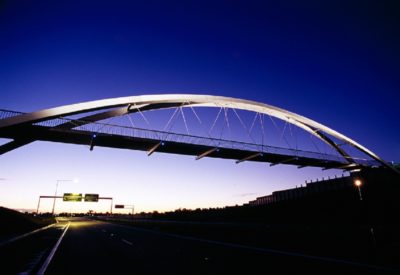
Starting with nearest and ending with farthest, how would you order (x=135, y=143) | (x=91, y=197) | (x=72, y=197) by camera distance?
(x=135, y=143) < (x=72, y=197) < (x=91, y=197)

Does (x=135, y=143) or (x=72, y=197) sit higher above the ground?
(x=135, y=143)

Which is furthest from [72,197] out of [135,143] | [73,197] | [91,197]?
[135,143]

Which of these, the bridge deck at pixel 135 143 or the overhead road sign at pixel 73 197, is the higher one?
the bridge deck at pixel 135 143

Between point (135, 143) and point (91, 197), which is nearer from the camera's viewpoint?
point (135, 143)

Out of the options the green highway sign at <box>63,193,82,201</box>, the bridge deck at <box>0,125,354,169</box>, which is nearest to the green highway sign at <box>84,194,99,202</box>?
the green highway sign at <box>63,193,82,201</box>

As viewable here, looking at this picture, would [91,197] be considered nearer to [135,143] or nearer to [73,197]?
[73,197]

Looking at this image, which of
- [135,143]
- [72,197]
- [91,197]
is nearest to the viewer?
[135,143]

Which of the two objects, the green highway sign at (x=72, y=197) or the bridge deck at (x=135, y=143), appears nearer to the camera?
the bridge deck at (x=135, y=143)

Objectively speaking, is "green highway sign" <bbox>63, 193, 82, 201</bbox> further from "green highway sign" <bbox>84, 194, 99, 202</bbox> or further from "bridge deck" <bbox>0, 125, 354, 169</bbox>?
"bridge deck" <bbox>0, 125, 354, 169</bbox>

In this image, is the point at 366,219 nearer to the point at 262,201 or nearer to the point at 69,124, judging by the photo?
the point at 69,124

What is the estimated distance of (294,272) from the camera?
22.8 feet

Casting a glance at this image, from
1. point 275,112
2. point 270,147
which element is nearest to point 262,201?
point 270,147

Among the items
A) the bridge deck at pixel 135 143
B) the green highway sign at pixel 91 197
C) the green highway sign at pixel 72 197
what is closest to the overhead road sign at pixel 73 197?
the green highway sign at pixel 72 197

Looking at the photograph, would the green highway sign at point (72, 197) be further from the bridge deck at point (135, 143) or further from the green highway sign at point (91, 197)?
the bridge deck at point (135, 143)
